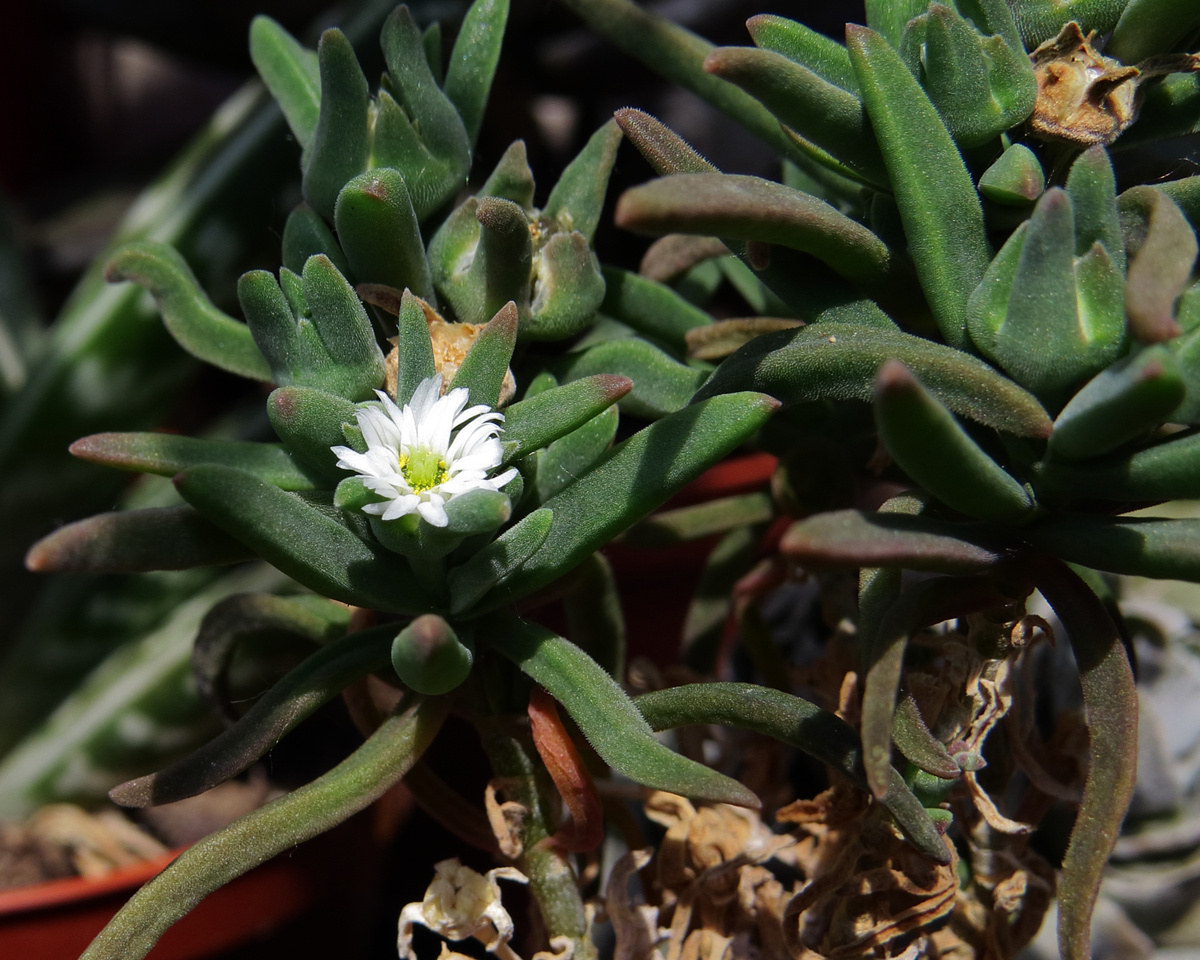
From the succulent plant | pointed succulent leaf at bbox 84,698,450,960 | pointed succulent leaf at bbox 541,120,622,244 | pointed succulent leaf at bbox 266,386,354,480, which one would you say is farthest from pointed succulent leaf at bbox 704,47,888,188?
pointed succulent leaf at bbox 84,698,450,960

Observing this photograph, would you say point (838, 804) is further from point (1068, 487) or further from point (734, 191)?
point (734, 191)

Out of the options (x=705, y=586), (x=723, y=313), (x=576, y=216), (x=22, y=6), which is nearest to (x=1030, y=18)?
(x=576, y=216)

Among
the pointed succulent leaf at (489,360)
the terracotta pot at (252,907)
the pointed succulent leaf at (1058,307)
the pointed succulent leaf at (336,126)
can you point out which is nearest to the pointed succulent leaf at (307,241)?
the pointed succulent leaf at (336,126)

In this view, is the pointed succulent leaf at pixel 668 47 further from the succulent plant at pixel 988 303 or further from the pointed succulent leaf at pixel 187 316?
the pointed succulent leaf at pixel 187 316

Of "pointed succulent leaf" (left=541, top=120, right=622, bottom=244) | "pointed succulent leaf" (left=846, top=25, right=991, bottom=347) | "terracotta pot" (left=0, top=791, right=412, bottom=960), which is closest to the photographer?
"pointed succulent leaf" (left=846, top=25, right=991, bottom=347)

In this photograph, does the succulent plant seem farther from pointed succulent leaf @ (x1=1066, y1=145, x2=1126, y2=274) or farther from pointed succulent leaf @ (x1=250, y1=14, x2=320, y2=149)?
pointed succulent leaf @ (x1=250, y1=14, x2=320, y2=149)

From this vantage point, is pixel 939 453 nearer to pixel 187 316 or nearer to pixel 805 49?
pixel 805 49

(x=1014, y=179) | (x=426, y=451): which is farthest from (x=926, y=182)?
(x=426, y=451)
